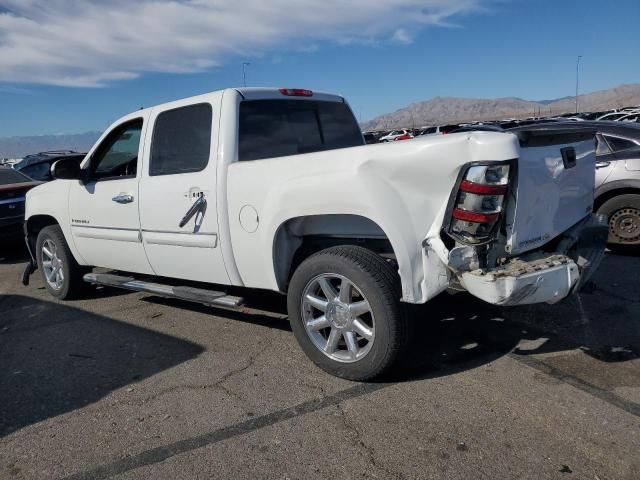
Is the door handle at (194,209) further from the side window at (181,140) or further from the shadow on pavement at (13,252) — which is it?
the shadow on pavement at (13,252)

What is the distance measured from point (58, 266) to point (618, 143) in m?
6.79

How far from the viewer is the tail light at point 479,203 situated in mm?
2924

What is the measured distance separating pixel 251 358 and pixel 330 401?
958 millimetres

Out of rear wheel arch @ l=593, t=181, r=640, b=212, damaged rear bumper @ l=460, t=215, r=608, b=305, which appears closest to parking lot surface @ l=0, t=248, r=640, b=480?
damaged rear bumper @ l=460, t=215, r=608, b=305

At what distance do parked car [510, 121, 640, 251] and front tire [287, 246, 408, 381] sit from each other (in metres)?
4.15

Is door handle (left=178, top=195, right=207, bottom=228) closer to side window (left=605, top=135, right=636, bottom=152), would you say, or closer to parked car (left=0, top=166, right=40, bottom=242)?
side window (left=605, top=135, right=636, bottom=152)

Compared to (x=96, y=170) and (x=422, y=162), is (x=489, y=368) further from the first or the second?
(x=96, y=170)

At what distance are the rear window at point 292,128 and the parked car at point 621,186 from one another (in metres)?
2.85

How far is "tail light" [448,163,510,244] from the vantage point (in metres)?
2.92

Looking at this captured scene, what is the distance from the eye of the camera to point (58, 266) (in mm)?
6066

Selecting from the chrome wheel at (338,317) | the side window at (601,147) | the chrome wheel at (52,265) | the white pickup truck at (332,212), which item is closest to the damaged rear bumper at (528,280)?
the white pickup truck at (332,212)

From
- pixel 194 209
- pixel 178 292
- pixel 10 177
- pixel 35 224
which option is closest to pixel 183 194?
pixel 194 209

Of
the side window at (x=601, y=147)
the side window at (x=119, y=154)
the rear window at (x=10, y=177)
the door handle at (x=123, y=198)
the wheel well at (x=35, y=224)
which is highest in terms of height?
the side window at (x=119, y=154)

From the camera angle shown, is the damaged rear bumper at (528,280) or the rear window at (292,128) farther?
the rear window at (292,128)
